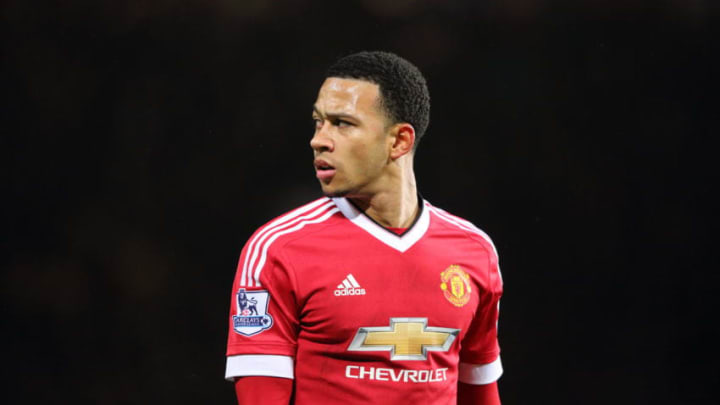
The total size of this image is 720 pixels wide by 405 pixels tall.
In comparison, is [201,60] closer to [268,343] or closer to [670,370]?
[268,343]

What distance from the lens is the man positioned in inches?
61.6

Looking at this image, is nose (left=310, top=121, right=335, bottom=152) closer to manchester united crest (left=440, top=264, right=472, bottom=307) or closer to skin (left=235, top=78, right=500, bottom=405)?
skin (left=235, top=78, right=500, bottom=405)

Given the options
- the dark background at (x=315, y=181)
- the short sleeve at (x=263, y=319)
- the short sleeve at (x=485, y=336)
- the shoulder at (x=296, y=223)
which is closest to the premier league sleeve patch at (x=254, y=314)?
the short sleeve at (x=263, y=319)

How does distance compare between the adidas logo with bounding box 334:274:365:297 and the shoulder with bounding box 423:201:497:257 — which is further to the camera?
the shoulder with bounding box 423:201:497:257

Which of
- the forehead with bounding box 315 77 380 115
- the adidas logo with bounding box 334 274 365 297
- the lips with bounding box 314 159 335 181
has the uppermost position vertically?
the forehead with bounding box 315 77 380 115

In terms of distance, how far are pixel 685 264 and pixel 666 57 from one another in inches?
27.4

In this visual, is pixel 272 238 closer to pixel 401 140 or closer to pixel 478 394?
pixel 401 140

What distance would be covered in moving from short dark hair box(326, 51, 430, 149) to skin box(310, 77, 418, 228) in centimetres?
1

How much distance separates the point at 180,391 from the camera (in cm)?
254

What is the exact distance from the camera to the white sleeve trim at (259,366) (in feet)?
5.07

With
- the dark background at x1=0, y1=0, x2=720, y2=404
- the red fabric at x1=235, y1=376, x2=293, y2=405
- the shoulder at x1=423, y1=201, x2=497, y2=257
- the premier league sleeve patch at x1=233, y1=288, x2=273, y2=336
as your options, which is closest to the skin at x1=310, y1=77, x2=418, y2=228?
the shoulder at x1=423, y1=201, x2=497, y2=257

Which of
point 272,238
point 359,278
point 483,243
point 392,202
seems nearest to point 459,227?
point 483,243

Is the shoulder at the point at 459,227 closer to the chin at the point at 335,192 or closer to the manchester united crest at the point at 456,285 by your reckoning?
the manchester united crest at the point at 456,285

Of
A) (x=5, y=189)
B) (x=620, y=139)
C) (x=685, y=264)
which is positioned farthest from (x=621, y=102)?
(x=5, y=189)
